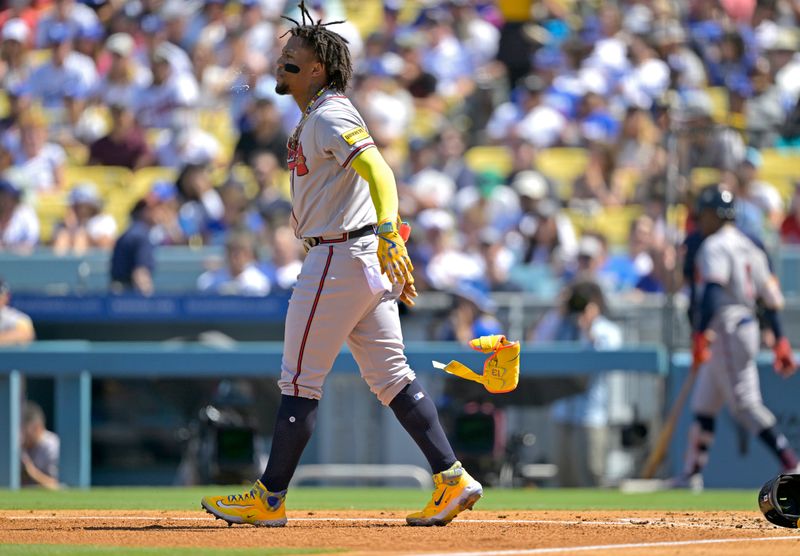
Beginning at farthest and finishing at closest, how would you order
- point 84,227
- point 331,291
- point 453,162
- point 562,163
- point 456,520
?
1. point 562,163
2. point 453,162
3. point 84,227
4. point 456,520
5. point 331,291

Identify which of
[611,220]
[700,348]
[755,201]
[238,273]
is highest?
[755,201]

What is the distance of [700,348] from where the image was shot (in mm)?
10906

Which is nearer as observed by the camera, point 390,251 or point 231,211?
point 390,251

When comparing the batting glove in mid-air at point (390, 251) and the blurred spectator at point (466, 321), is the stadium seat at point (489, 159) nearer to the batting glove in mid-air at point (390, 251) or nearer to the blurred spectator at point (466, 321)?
the blurred spectator at point (466, 321)

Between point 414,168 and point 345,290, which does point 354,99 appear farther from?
point 345,290

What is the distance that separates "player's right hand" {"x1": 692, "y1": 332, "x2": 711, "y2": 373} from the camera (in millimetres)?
10852

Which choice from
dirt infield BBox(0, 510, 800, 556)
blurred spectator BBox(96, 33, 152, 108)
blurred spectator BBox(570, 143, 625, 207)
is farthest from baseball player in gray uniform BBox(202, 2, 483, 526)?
blurred spectator BBox(96, 33, 152, 108)

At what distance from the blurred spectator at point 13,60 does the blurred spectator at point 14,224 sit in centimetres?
350

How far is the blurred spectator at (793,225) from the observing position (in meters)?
13.4

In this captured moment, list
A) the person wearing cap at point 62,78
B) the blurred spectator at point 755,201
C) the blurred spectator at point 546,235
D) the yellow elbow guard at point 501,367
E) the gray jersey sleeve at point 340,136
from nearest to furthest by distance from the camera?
the gray jersey sleeve at point 340,136, the yellow elbow guard at point 501,367, the blurred spectator at point 755,201, the blurred spectator at point 546,235, the person wearing cap at point 62,78

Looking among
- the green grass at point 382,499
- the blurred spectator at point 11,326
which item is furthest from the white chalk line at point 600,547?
the blurred spectator at point 11,326

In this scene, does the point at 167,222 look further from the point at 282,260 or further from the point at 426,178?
the point at 426,178

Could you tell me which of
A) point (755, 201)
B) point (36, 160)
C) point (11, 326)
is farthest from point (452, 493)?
point (36, 160)

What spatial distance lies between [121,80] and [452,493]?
11.6 m
